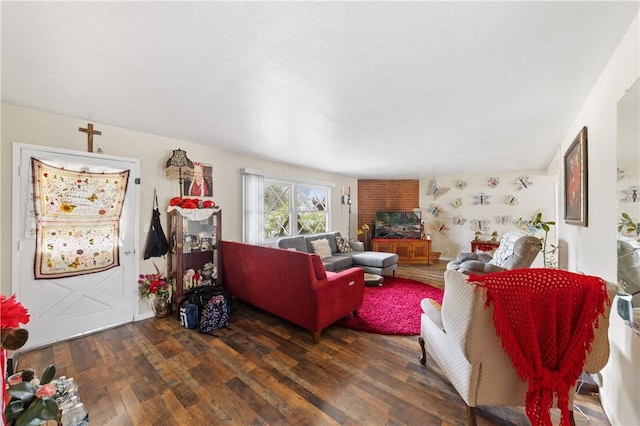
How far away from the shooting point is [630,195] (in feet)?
3.91

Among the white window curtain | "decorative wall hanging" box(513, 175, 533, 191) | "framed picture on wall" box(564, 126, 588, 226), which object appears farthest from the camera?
"decorative wall hanging" box(513, 175, 533, 191)

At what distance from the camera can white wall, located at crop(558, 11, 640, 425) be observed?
4.13 ft

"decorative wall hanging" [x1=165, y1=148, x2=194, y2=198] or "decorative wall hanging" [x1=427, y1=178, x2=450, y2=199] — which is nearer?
"decorative wall hanging" [x1=165, y1=148, x2=194, y2=198]

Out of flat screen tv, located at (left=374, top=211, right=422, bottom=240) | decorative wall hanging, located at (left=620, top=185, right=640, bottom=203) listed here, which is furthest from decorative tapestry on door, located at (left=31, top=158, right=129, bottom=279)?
flat screen tv, located at (left=374, top=211, right=422, bottom=240)

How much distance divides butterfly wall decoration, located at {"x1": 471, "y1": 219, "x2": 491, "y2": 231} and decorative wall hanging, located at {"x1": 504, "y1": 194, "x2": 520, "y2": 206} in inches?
22.1

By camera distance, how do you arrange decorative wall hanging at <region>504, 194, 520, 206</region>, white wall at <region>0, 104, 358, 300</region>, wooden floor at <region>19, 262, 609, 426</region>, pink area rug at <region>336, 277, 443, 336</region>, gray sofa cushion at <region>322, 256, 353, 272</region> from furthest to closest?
decorative wall hanging at <region>504, 194, 520, 206</region>
gray sofa cushion at <region>322, 256, 353, 272</region>
pink area rug at <region>336, 277, 443, 336</region>
white wall at <region>0, 104, 358, 300</region>
wooden floor at <region>19, 262, 609, 426</region>

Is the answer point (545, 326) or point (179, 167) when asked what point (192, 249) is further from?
point (545, 326)

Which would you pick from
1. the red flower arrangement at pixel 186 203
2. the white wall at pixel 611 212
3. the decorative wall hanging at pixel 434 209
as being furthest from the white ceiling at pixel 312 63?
the decorative wall hanging at pixel 434 209

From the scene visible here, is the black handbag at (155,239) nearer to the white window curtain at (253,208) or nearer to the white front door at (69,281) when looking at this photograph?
the white front door at (69,281)

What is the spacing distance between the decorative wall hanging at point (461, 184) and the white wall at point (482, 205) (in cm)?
3

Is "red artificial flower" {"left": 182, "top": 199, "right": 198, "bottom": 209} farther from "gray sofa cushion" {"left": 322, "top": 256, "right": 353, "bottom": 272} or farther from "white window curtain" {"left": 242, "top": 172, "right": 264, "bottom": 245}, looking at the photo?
"gray sofa cushion" {"left": 322, "top": 256, "right": 353, "bottom": 272}

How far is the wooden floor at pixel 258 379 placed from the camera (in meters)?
1.52

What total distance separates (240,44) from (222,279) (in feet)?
9.67

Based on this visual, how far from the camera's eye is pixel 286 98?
6.54 feet
